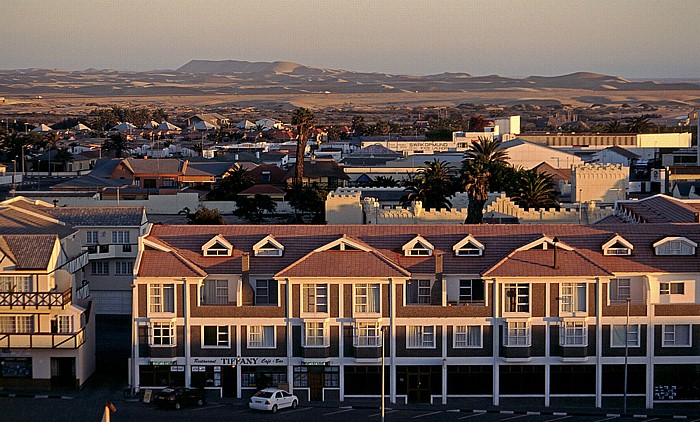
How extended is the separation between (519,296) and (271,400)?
25.3ft

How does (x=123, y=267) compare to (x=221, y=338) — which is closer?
(x=221, y=338)

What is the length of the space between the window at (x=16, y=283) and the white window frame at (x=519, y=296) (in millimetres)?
14220

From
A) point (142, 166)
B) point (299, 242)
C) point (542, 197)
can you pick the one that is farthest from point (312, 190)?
point (299, 242)

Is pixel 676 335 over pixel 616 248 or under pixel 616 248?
under

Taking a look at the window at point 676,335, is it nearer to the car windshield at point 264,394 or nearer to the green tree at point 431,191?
the car windshield at point 264,394

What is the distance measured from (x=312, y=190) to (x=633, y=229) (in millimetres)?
38449

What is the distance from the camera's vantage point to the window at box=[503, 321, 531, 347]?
34.7 m

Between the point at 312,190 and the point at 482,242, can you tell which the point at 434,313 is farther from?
the point at 312,190

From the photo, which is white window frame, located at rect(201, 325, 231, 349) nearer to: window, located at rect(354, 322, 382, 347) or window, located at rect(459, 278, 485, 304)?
window, located at rect(354, 322, 382, 347)

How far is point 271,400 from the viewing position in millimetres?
33375

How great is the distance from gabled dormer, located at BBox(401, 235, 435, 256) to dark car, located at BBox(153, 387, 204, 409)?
24.0 ft

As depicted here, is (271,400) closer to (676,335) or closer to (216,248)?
(216,248)

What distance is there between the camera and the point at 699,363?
3488 centimetres

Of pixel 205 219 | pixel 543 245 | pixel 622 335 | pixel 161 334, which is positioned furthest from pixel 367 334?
pixel 205 219
